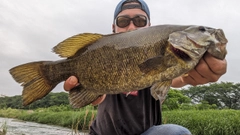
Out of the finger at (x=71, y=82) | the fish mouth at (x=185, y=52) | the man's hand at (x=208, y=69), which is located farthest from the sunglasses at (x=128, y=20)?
the fish mouth at (x=185, y=52)

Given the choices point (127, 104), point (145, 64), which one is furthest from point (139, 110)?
point (145, 64)

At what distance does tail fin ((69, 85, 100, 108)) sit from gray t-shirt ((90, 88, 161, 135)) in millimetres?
982

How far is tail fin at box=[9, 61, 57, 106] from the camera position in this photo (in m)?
2.69

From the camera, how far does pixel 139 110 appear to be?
3611mm

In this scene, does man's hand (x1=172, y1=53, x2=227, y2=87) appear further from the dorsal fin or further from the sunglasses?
the sunglasses

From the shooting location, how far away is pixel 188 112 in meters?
16.9

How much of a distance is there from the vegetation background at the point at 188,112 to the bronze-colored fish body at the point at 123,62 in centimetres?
226

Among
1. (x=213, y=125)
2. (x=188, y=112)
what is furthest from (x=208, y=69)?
(x=188, y=112)

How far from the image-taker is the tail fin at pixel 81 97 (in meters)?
2.62

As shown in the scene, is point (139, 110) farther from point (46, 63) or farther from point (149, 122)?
point (46, 63)

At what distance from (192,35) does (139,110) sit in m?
1.55

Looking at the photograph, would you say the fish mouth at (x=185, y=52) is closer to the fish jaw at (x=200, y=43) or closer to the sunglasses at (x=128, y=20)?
the fish jaw at (x=200, y=43)

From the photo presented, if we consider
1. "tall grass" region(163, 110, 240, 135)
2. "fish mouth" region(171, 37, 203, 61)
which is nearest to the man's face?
"fish mouth" region(171, 37, 203, 61)

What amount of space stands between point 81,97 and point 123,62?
0.57 m
